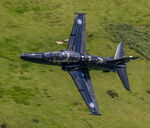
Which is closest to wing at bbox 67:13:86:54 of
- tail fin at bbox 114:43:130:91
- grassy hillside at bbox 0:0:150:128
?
tail fin at bbox 114:43:130:91

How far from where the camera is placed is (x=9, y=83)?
107ft

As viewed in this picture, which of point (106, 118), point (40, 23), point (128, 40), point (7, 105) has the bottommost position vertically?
point (106, 118)

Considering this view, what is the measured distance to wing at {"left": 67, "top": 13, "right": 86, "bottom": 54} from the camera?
104 ft

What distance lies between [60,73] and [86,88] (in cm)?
788

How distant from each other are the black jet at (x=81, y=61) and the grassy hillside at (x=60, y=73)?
387 centimetres

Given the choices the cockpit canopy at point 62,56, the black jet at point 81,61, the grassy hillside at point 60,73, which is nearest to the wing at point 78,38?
the black jet at point 81,61

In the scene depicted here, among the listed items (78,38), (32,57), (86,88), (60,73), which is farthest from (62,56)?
(60,73)

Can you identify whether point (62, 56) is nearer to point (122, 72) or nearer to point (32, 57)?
point (32, 57)

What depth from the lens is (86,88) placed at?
29.1m

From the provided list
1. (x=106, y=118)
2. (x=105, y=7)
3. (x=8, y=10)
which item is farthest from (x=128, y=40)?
(x=8, y=10)

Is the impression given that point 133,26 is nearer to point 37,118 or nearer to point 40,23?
point 40,23

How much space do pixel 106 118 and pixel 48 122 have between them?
722cm

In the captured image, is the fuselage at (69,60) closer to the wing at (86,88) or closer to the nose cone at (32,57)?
the nose cone at (32,57)

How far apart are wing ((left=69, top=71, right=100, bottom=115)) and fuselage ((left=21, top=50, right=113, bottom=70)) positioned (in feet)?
2.99
